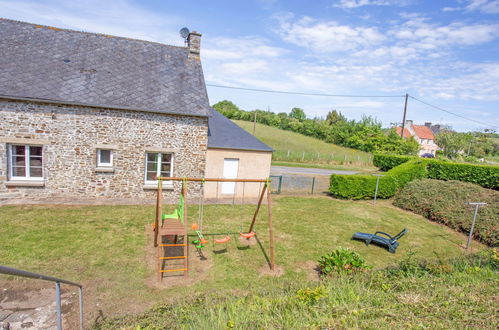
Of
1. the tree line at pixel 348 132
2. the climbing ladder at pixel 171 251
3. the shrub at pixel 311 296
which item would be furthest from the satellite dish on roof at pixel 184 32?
the tree line at pixel 348 132

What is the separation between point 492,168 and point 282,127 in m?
45.3

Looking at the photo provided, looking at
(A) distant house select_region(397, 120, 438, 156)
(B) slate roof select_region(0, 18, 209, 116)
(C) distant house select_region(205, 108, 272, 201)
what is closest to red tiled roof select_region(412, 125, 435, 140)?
(A) distant house select_region(397, 120, 438, 156)

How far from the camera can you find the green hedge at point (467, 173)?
18.4 m

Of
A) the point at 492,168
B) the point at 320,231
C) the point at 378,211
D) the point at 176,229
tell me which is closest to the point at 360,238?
the point at 320,231

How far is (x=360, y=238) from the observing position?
34.3 feet

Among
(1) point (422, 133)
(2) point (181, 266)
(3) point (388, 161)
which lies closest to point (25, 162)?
(2) point (181, 266)

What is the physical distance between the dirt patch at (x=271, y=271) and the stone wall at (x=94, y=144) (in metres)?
6.71

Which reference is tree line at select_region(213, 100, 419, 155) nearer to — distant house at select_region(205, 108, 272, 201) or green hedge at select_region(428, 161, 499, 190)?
green hedge at select_region(428, 161, 499, 190)

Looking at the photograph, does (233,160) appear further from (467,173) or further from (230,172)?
(467,173)

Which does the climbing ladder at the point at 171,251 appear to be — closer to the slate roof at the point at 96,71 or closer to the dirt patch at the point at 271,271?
the dirt patch at the point at 271,271

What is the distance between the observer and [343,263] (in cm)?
713

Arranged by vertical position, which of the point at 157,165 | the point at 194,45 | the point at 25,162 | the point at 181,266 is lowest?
the point at 181,266

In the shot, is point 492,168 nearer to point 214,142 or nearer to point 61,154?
point 214,142

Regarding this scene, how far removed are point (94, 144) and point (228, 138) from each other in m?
6.12
